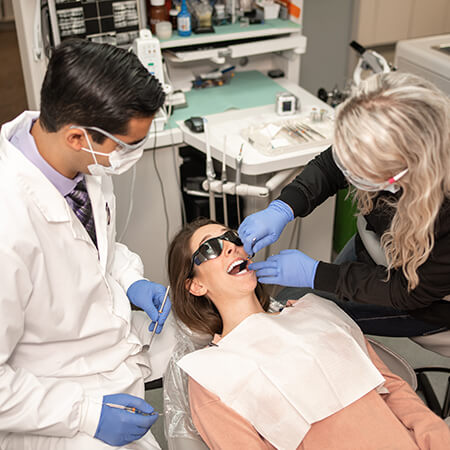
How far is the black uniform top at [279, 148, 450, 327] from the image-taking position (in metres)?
1.25

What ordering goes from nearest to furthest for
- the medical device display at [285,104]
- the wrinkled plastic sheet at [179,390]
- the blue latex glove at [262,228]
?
the wrinkled plastic sheet at [179,390] → the blue latex glove at [262,228] → the medical device display at [285,104]

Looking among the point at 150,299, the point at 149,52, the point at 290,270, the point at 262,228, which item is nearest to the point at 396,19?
the point at 149,52

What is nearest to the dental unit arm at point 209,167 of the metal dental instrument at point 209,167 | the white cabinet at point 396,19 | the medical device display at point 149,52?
the metal dental instrument at point 209,167

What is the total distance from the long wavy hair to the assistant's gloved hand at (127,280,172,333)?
0.73 metres

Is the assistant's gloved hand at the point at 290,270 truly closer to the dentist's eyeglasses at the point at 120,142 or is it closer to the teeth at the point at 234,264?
the teeth at the point at 234,264

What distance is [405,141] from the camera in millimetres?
1087

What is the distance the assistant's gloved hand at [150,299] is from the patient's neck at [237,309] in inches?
7.0

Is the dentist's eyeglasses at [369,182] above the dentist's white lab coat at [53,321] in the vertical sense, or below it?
above

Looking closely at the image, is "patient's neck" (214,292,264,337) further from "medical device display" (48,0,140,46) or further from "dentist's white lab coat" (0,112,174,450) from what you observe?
"medical device display" (48,0,140,46)

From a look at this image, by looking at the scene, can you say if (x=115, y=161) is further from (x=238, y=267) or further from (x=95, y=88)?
(x=238, y=267)

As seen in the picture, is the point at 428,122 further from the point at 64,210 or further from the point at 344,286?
the point at 64,210

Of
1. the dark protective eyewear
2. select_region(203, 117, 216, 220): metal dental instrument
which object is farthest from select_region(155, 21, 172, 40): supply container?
the dark protective eyewear

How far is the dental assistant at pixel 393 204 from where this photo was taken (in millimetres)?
1098

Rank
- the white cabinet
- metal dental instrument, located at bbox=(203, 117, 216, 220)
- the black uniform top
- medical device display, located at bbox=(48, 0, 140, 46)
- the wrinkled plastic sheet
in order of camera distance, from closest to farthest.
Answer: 1. the black uniform top
2. the wrinkled plastic sheet
3. metal dental instrument, located at bbox=(203, 117, 216, 220)
4. medical device display, located at bbox=(48, 0, 140, 46)
5. the white cabinet
